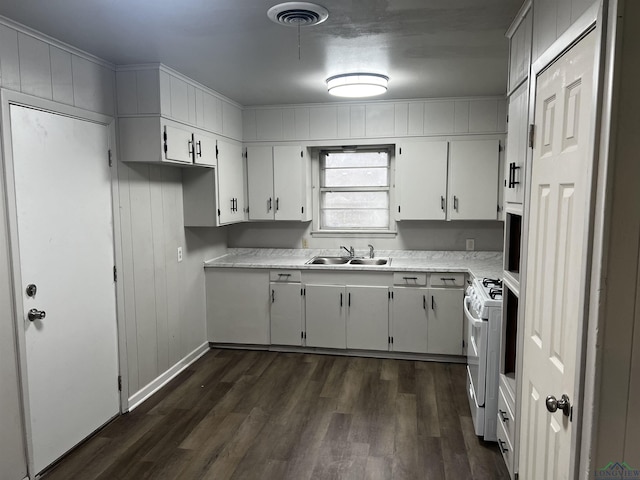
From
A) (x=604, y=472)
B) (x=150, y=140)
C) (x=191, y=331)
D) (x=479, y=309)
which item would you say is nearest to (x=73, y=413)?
(x=191, y=331)

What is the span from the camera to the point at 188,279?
411 cm

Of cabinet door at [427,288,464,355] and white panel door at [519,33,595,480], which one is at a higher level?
white panel door at [519,33,595,480]

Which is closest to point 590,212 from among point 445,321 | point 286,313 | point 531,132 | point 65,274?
point 531,132

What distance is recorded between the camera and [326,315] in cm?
426

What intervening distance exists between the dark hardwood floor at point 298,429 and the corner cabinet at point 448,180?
1.44m

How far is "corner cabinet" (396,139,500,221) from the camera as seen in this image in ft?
13.7

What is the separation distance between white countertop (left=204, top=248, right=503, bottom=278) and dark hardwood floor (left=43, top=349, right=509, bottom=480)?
0.88 m

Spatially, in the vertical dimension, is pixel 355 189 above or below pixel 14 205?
above

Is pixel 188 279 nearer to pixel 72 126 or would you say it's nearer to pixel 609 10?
pixel 72 126

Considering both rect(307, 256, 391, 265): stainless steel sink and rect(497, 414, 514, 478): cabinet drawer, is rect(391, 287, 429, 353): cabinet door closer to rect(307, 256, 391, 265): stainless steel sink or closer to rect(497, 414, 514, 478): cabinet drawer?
rect(307, 256, 391, 265): stainless steel sink

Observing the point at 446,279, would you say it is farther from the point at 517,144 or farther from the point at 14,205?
the point at 14,205

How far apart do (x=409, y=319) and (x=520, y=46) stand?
100 inches

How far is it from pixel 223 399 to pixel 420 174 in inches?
103

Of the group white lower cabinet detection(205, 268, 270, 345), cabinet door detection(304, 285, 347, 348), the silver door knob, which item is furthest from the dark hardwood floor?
the silver door knob
